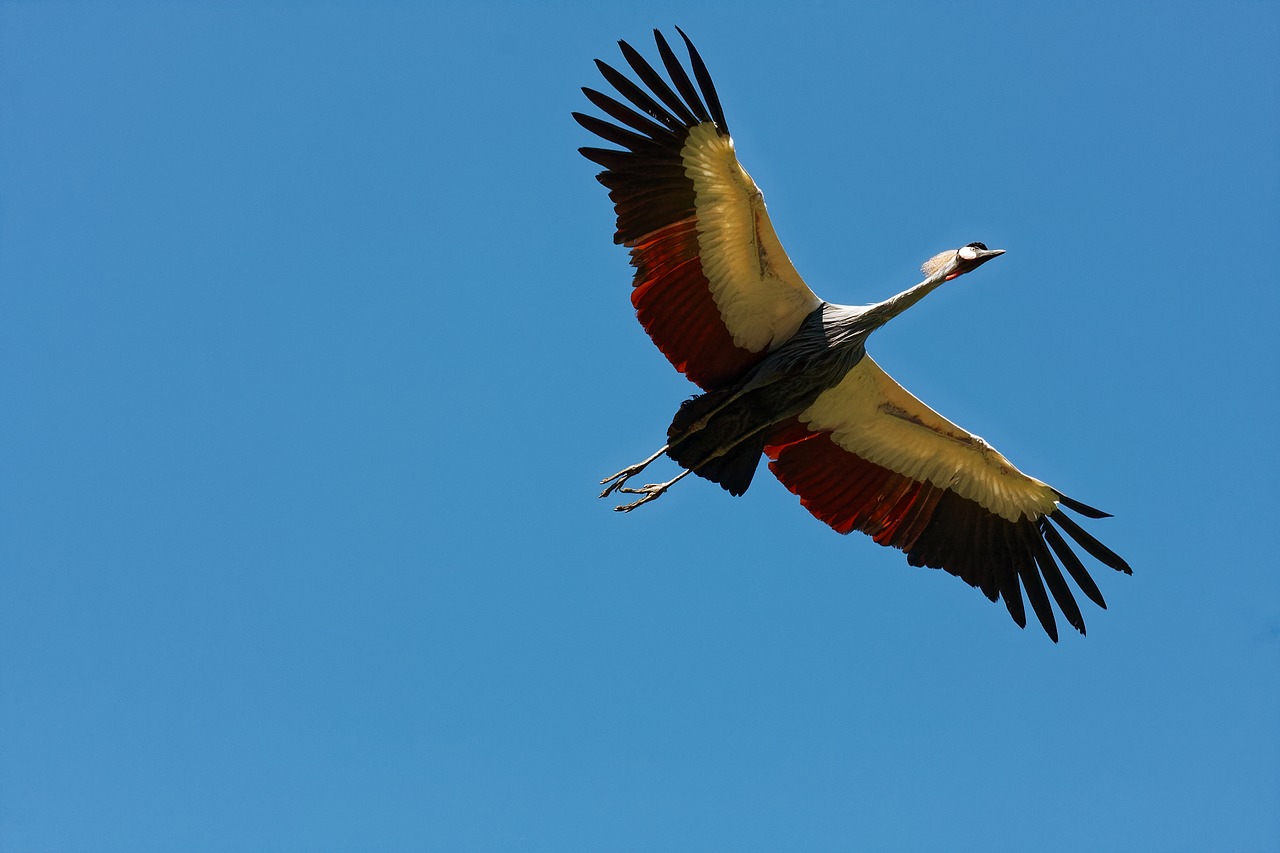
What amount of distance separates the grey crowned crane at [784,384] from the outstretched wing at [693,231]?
0.04 feet

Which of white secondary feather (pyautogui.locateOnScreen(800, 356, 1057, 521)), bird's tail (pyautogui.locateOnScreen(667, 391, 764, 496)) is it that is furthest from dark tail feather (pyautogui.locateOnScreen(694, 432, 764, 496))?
white secondary feather (pyautogui.locateOnScreen(800, 356, 1057, 521))

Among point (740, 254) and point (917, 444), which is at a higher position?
point (740, 254)

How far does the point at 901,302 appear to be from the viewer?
11156 mm

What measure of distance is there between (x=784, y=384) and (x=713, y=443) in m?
0.80

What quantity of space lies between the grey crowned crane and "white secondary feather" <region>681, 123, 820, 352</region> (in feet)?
0.04

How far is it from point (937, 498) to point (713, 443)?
250 cm

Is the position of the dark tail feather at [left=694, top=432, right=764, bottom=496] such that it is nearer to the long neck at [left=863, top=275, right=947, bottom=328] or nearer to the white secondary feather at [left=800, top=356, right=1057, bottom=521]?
the white secondary feather at [left=800, top=356, right=1057, bottom=521]

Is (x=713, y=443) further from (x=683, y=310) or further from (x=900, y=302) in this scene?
(x=900, y=302)

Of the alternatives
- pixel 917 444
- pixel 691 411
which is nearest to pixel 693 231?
pixel 691 411

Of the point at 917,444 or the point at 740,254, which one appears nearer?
the point at 740,254

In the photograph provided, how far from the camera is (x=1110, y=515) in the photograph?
12.1 metres

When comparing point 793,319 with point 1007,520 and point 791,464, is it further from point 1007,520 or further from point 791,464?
point 1007,520

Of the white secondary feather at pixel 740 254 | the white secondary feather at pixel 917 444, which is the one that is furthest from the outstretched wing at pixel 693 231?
the white secondary feather at pixel 917 444

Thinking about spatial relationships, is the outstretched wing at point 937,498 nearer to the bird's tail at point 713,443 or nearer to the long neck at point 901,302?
the bird's tail at point 713,443
